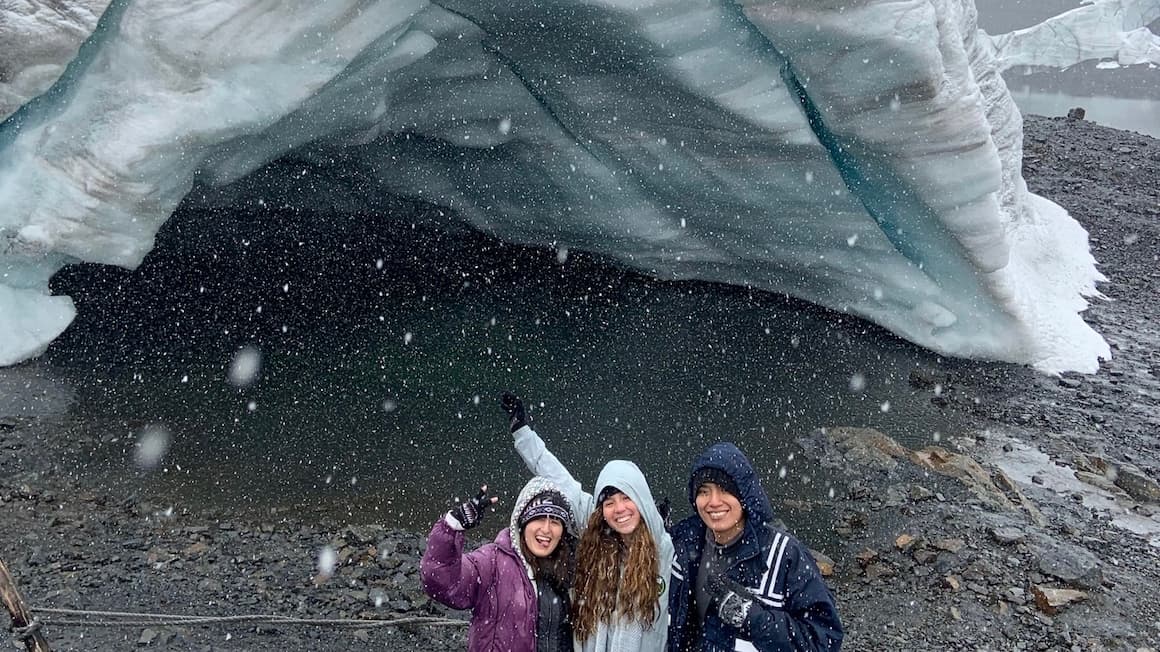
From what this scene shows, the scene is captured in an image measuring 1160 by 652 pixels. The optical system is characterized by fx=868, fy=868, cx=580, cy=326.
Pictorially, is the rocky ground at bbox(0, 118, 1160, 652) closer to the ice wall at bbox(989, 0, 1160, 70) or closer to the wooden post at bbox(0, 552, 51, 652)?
the wooden post at bbox(0, 552, 51, 652)

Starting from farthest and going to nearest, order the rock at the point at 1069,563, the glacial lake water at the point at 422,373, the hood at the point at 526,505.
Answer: the glacial lake water at the point at 422,373 < the rock at the point at 1069,563 < the hood at the point at 526,505

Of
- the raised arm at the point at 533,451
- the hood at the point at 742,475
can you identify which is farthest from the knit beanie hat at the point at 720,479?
the raised arm at the point at 533,451

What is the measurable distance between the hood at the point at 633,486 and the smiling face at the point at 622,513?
17 millimetres

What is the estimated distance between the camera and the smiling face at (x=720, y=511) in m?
2.38

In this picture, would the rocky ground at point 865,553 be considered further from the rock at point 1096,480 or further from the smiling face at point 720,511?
the smiling face at point 720,511

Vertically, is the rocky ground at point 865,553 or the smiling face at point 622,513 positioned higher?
the smiling face at point 622,513

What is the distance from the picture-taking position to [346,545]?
505cm

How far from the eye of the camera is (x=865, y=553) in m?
5.21

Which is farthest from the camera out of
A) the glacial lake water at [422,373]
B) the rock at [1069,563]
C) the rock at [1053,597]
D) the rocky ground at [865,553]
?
the glacial lake water at [422,373]

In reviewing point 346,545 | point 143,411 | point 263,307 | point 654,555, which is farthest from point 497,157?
point 654,555

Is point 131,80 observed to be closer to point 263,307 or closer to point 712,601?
point 263,307

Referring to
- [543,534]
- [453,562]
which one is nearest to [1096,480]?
[543,534]

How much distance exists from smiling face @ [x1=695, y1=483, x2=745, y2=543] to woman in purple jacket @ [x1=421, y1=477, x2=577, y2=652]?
1.37ft

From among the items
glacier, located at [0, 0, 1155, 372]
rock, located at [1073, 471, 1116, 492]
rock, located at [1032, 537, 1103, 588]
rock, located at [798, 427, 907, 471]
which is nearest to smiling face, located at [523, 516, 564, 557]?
rock, located at [1032, 537, 1103, 588]
